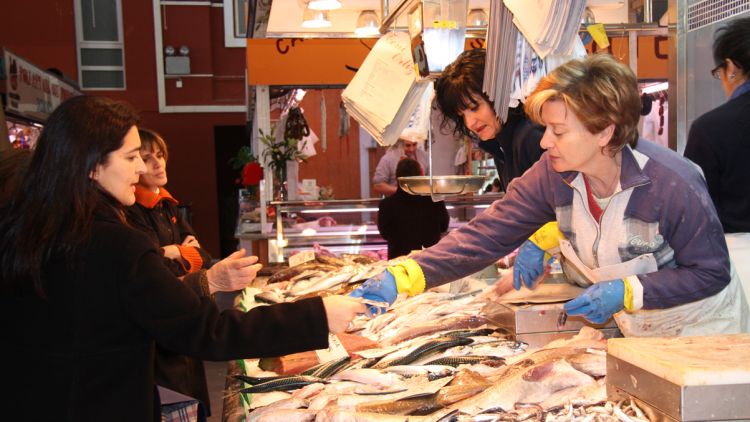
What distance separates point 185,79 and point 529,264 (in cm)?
1482

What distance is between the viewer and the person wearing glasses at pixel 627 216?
2.18 m

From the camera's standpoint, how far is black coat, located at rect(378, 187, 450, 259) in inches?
254

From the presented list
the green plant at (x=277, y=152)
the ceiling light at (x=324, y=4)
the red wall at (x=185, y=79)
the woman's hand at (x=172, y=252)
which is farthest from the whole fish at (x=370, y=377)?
the red wall at (x=185, y=79)

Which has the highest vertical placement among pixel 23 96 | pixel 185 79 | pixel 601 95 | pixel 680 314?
pixel 185 79

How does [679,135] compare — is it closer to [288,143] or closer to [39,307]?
[39,307]

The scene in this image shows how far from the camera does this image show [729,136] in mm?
2955

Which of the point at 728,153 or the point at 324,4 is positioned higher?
the point at 324,4

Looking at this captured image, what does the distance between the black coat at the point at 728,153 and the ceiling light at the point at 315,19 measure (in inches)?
134

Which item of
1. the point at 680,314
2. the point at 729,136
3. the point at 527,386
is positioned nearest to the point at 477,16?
the point at 729,136

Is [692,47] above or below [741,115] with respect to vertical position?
above

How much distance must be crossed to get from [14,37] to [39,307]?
51.5ft

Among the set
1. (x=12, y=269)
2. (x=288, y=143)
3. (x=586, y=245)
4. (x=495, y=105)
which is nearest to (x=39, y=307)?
(x=12, y=269)

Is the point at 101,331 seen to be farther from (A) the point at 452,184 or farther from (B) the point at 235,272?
(A) the point at 452,184

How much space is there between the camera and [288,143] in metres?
7.90
